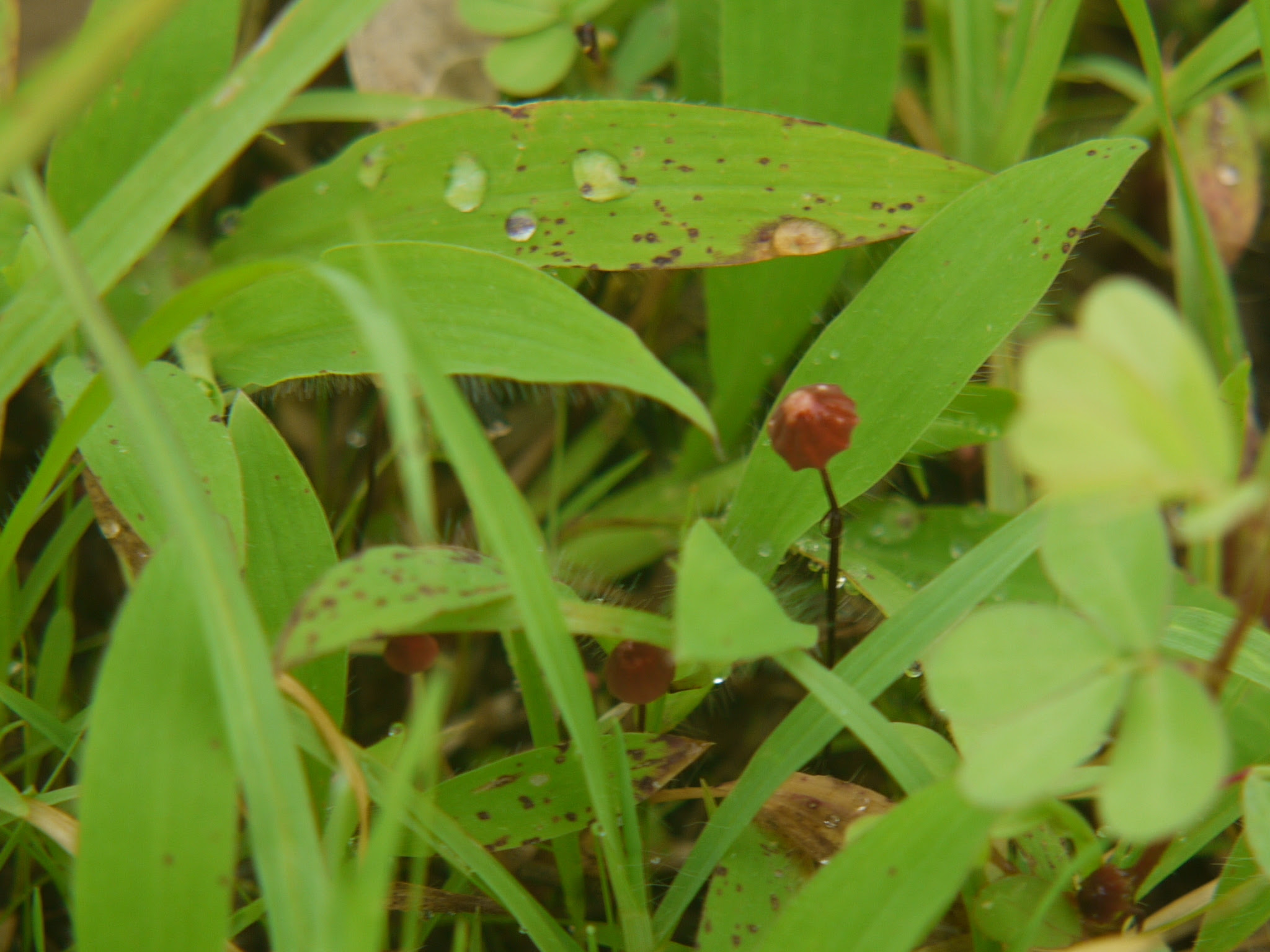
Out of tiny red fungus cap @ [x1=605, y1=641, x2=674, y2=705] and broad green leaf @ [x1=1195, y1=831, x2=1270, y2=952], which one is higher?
tiny red fungus cap @ [x1=605, y1=641, x2=674, y2=705]

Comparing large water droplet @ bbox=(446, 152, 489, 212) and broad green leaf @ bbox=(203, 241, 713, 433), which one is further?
large water droplet @ bbox=(446, 152, 489, 212)

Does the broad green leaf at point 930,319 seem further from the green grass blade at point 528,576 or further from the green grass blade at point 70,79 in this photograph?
the green grass blade at point 70,79

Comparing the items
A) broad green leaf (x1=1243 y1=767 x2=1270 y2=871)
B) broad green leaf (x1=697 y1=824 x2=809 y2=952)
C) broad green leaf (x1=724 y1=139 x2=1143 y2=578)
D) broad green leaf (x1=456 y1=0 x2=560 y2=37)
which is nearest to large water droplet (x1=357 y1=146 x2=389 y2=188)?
broad green leaf (x1=456 y1=0 x2=560 y2=37)

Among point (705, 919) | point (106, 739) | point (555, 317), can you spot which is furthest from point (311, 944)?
point (555, 317)

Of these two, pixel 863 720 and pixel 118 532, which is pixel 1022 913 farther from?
pixel 118 532

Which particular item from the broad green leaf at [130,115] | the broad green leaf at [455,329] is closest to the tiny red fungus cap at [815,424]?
the broad green leaf at [455,329]

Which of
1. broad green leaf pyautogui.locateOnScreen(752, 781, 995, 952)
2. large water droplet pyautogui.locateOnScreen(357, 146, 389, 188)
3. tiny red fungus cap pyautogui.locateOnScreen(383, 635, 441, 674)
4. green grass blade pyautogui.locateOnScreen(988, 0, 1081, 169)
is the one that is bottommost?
broad green leaf pyautogui.locateOnScreen(752, 781, 995, 952)

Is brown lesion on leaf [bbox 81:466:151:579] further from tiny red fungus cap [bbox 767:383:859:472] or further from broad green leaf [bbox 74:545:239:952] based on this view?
tiny red fungus cap [bbox 767:383:859:472]

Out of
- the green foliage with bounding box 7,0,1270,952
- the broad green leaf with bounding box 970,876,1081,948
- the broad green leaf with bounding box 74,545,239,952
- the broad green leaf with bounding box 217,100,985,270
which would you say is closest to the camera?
the green foliage with bounding box 7,0,1270,952
